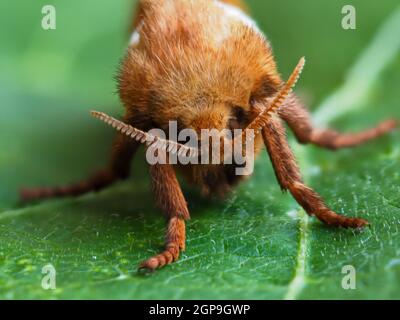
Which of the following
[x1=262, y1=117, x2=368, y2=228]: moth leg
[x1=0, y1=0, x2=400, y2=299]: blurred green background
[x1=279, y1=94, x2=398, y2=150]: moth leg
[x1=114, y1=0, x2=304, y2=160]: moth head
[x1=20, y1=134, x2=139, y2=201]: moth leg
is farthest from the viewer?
[x1=20, y1=134, x2=139, y2=201]: moth leg

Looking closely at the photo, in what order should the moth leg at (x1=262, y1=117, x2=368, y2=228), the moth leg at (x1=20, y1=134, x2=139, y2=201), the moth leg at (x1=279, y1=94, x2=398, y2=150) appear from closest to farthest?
1. the moth leg at (x1=262, y1=117, x2=368, y2=228)
2. the moth leg at (x1=279, y1=94, x2=398, y2=150)
3. the moth leg at (x1=20, y1=134, x2=139, y2=201)

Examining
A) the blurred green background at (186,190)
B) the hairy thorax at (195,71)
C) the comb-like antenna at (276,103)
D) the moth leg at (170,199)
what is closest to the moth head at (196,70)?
the hairy thorax at (195,71)

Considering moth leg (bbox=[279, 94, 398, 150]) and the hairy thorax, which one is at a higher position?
the hairy thorax

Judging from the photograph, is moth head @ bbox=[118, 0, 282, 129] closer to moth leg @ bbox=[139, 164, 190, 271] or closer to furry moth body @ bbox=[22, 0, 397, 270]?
furry moth body @ bbox=[22, 0, 397, 270]

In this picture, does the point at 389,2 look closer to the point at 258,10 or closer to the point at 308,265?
the point at 258,10

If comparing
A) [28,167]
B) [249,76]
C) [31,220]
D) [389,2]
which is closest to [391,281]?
[249,76]

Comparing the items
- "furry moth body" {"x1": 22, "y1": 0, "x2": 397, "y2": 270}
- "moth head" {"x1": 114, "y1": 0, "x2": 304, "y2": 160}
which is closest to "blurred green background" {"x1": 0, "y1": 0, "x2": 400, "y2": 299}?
"furry moth body" {"x1": 22, "y1": 0, "x2": 397, "y2": 270}

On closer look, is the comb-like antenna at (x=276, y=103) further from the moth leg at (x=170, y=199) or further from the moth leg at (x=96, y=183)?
the moth leg at (x=96, y=183)
